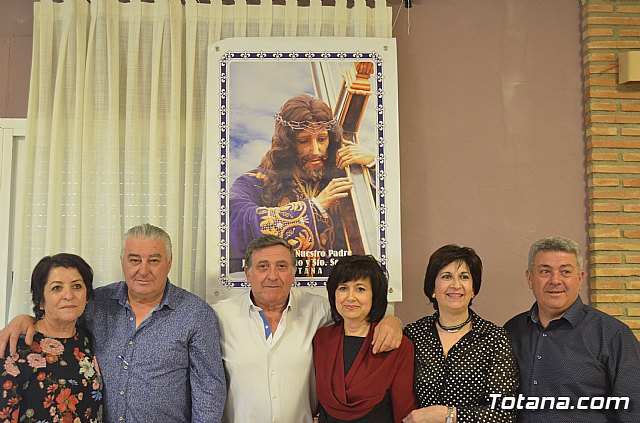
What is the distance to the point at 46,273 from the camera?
283cm

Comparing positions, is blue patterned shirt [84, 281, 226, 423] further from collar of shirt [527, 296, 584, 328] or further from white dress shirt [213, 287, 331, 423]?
collar of shirt [527, 296, 584, 328]

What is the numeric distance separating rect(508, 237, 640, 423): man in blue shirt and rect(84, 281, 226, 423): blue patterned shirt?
119 cm

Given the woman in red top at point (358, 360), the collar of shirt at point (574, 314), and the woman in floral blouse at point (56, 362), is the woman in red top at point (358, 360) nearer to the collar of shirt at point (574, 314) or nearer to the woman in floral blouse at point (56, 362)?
the collar of shirt at point (574, 314)

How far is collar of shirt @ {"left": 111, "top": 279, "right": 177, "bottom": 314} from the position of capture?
9.83 ft

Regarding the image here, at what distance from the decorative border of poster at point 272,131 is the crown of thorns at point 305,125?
0.14ft

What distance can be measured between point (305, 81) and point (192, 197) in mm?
853

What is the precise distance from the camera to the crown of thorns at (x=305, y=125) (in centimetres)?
366

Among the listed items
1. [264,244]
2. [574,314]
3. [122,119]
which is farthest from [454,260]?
[122,119]

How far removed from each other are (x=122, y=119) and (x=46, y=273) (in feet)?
3.81

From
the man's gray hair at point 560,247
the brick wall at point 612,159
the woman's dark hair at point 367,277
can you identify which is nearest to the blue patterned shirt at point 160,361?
the woman's dark hair at point 367,277

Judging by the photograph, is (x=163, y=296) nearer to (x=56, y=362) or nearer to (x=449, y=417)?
(x=56, y=362)

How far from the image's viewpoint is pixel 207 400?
9.48 ft

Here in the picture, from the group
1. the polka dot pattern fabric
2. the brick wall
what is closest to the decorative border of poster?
the polka dot pattern fabric

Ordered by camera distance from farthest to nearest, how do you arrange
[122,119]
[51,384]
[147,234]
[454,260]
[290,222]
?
[122,119] → [290,222] → [147,234] → [454,260] → [51,384]
